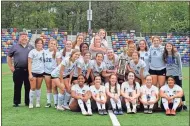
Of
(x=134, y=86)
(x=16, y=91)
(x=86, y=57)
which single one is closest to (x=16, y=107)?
(x=16, y=91)

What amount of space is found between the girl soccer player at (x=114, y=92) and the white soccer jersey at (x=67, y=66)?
0.90 metres

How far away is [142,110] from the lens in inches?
373

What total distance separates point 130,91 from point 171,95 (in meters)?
0.96

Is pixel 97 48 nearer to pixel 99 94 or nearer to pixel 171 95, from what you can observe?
pixel 99 94

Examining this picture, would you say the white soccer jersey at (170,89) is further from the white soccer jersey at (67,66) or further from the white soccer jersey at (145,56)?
the white soccer jersey at (67,66)

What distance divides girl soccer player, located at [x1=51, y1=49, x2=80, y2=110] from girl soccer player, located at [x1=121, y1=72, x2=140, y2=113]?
1.29 meters

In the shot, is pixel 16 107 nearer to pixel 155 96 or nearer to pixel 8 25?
pixel 155 96

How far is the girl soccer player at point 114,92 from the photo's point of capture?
9077 mm

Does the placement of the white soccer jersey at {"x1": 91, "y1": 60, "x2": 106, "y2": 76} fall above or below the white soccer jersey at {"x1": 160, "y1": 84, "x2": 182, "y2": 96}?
above

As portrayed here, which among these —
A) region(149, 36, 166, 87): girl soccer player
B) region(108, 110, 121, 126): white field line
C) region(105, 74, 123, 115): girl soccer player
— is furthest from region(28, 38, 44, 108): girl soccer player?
region(149, 36, 166, 87): girl soccer player

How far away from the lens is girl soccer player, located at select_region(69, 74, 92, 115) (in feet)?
29.8

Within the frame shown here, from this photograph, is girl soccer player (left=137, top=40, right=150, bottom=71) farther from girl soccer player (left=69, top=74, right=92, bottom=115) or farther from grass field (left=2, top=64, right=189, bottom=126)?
girl soccer player (left=69, top=74, right=92, bottom=115)

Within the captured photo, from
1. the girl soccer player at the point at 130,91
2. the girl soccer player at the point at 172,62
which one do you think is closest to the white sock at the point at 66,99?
the girl soccer player at the point at 130,91

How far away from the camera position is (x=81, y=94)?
9.18 meters
